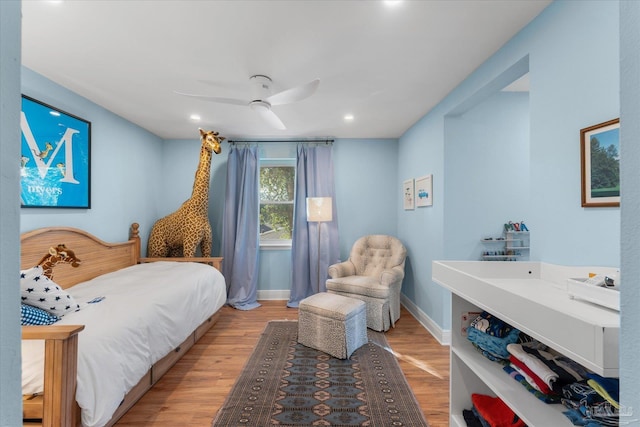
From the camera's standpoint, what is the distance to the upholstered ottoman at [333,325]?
2.57 meters

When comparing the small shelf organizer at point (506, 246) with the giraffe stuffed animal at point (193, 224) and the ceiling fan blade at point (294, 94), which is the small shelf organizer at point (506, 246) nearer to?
the ceiling fan blade at point (294, 94)

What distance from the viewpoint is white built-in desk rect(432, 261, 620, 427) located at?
713mm

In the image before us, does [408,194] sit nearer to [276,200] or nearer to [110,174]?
[276,200]

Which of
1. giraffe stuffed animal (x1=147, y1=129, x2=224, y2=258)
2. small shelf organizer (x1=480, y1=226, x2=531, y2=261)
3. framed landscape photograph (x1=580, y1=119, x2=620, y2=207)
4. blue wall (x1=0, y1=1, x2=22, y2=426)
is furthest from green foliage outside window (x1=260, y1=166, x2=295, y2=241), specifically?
blue wall (x1=0, y1=1, x2=22, y2=426)

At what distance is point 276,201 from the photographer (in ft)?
14.8

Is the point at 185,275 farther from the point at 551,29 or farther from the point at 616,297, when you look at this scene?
the point at 551,29

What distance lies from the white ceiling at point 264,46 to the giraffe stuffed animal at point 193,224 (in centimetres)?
78

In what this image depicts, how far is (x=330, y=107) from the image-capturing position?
10.1ft

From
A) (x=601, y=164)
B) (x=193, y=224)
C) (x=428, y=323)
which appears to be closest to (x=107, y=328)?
(x=193, y=224)

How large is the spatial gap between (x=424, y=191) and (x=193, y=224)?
287 centimetres

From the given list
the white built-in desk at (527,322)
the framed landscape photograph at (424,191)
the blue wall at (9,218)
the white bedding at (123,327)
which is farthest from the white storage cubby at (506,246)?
the blue wall at (9,218)

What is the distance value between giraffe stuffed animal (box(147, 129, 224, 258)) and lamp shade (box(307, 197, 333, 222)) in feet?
4.51

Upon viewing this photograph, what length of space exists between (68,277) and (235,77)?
229 centimetres

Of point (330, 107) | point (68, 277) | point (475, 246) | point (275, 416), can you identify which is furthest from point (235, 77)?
point (475, 246)
